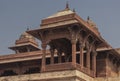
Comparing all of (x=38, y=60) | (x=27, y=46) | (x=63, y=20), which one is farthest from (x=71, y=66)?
(x=27, y=46)

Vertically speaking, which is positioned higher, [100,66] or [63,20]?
[63,20]

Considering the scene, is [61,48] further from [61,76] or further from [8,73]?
[8,73]

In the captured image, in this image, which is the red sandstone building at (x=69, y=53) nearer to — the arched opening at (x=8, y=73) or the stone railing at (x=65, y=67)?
the stone railing at (x=65, y=67)

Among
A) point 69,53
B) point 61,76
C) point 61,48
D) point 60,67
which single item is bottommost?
point 61,76

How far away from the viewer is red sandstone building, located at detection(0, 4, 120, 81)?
2644 centimetres

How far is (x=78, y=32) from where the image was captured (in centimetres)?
2686

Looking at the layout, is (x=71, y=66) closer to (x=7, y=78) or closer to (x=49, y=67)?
(x=49, y=67)

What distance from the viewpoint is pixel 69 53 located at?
31047 mm

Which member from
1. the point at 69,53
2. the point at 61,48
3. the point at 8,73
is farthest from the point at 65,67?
the point at 8,73

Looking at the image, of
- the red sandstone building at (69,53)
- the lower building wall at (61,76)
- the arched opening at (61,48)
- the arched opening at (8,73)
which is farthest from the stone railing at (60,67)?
the arched opening at (8,73)

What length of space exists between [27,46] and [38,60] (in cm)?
1146

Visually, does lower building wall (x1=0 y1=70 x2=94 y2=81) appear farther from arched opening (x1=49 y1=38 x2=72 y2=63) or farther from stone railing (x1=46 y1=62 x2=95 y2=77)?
arched opening (x1=49 y1=38 x2=72 y2=63)

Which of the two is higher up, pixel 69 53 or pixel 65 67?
pixel 69 53

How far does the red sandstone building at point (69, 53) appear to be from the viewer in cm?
2644
